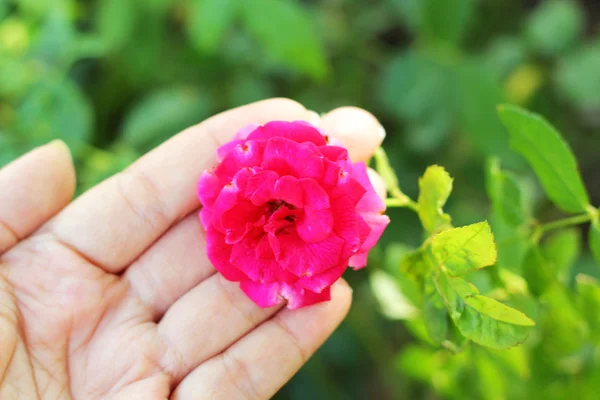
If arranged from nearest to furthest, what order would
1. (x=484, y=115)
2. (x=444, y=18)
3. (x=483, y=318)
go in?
1. (x=483, y=318)
2. (x=484, y=115)
3. (x=444, y=18)

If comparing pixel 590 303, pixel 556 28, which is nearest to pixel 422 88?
pixel 556 28

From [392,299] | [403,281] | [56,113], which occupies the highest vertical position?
[56,113]

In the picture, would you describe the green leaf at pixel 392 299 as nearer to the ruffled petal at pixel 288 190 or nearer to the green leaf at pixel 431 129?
the ruffled petal at pixel 288 190

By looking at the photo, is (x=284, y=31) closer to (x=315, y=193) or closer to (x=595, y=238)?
(x=315, y=193)

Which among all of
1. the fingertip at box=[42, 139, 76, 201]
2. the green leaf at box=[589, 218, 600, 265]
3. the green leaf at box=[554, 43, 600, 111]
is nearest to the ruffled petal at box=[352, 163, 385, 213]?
the green leaf at box=[589, 218, 600, 265]

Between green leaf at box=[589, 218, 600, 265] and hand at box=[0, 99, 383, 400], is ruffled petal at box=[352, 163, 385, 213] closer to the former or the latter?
hand at box=[0, 99, 383, 400]
